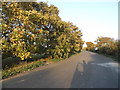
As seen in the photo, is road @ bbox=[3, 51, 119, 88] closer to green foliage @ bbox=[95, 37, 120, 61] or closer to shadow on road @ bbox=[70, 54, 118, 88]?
shadow on road @ bbox=[70, 54, 118, 88]

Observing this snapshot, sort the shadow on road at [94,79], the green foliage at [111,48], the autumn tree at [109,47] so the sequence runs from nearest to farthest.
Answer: the shadow on road at [94,79]
the green foliage at [111,48]
the autumn tree at [109,47]

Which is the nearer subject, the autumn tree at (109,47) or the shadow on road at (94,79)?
the shadow on road at (94,79)

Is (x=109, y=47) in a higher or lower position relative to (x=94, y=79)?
higher

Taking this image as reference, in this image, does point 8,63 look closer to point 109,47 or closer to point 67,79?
point 67,79

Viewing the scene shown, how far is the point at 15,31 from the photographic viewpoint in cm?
920

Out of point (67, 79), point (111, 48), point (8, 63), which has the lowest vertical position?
point (8, 63)

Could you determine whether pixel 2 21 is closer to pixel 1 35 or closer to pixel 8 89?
pixel 1 35

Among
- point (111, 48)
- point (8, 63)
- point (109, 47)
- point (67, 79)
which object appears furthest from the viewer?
point (109, 47)

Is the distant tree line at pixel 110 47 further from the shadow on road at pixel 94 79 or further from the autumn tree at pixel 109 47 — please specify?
→ the shadow on road at pixel 94 79

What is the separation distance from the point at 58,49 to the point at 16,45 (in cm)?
893

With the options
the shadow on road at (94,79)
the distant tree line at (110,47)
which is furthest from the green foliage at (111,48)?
the shadow on road at (94,79)

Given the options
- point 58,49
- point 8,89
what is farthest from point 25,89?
point 58,49

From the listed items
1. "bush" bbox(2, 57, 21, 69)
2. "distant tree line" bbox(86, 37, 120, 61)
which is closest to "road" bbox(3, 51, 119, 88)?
"bush" bbox(2, 57, 21, 69)

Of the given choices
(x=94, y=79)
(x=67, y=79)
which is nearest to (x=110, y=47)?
(x=94, y=79)
